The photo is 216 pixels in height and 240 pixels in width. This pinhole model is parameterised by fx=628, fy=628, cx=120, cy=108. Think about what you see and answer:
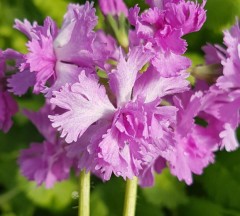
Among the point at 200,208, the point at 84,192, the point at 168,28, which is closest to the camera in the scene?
the point at 168,28

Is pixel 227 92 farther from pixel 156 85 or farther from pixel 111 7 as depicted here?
pixel 111 7

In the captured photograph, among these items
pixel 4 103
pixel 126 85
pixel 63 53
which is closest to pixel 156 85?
pixel 126 85

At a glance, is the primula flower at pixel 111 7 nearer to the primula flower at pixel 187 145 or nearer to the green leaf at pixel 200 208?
the primula flower at pixel 187 145

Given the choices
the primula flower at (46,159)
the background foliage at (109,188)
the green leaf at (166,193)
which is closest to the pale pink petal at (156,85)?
the primula flower at (46,159)

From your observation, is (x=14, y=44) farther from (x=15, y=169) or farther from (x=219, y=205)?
(x=219, y=205)

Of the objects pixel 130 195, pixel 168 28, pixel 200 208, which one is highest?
pixel 168 28

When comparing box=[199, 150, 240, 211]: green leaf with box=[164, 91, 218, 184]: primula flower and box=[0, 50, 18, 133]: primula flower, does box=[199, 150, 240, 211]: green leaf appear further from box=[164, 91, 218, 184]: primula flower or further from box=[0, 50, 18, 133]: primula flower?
box=[0, 50, 18, 133]: primula flower
